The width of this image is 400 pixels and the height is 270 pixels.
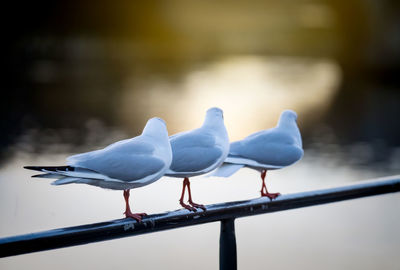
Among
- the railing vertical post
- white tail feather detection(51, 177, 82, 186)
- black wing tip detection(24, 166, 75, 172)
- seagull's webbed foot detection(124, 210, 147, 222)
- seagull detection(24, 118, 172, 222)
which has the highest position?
seagull detection(24, 118, 172, 222)

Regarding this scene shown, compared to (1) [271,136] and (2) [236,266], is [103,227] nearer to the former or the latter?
(2) [236,266]

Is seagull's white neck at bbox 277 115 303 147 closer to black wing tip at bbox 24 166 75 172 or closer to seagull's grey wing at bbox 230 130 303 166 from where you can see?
seagull's grey wing at bbox 230 130 303 166

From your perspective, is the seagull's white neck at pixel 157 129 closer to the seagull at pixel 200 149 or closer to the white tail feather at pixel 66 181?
the seagull at pixel 200 149

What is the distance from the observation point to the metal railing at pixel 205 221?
1.08m

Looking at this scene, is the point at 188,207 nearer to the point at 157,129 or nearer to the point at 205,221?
the point at 205,221

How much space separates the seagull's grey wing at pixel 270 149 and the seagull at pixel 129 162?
1.11 ft

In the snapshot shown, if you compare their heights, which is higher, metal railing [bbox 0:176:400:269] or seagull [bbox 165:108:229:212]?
seagull [bbox 165:108:229:212]

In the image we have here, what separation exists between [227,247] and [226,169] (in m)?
0.33

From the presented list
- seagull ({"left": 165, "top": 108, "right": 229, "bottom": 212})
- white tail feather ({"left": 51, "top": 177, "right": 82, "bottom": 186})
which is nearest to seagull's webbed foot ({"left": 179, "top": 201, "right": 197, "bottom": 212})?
seagull ({"left": 165, "top": 108, "right": 229, "bottom": 212})

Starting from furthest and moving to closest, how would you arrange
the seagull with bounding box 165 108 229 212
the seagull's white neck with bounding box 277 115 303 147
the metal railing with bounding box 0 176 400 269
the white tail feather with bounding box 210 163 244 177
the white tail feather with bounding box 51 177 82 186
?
the seagull's white neck with bounding box 277 115 303 147 < the white tail feather with bounding box 210 163 244 177 < the seagull with bounding box 165 108 229 212 < the white tail feather with bounding box 51 177 82 186 < the metal railing with bounding box 0 176 400 269

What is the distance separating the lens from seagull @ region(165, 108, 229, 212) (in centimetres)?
150

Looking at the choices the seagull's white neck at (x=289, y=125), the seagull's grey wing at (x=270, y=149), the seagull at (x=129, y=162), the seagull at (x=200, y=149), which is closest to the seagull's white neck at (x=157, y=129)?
the seagull at (x=129, y=162)

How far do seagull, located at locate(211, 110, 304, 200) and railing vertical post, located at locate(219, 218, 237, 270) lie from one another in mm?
252

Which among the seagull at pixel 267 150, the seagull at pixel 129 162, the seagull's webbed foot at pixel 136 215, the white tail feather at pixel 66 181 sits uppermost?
the seagull at pixel 267 150
